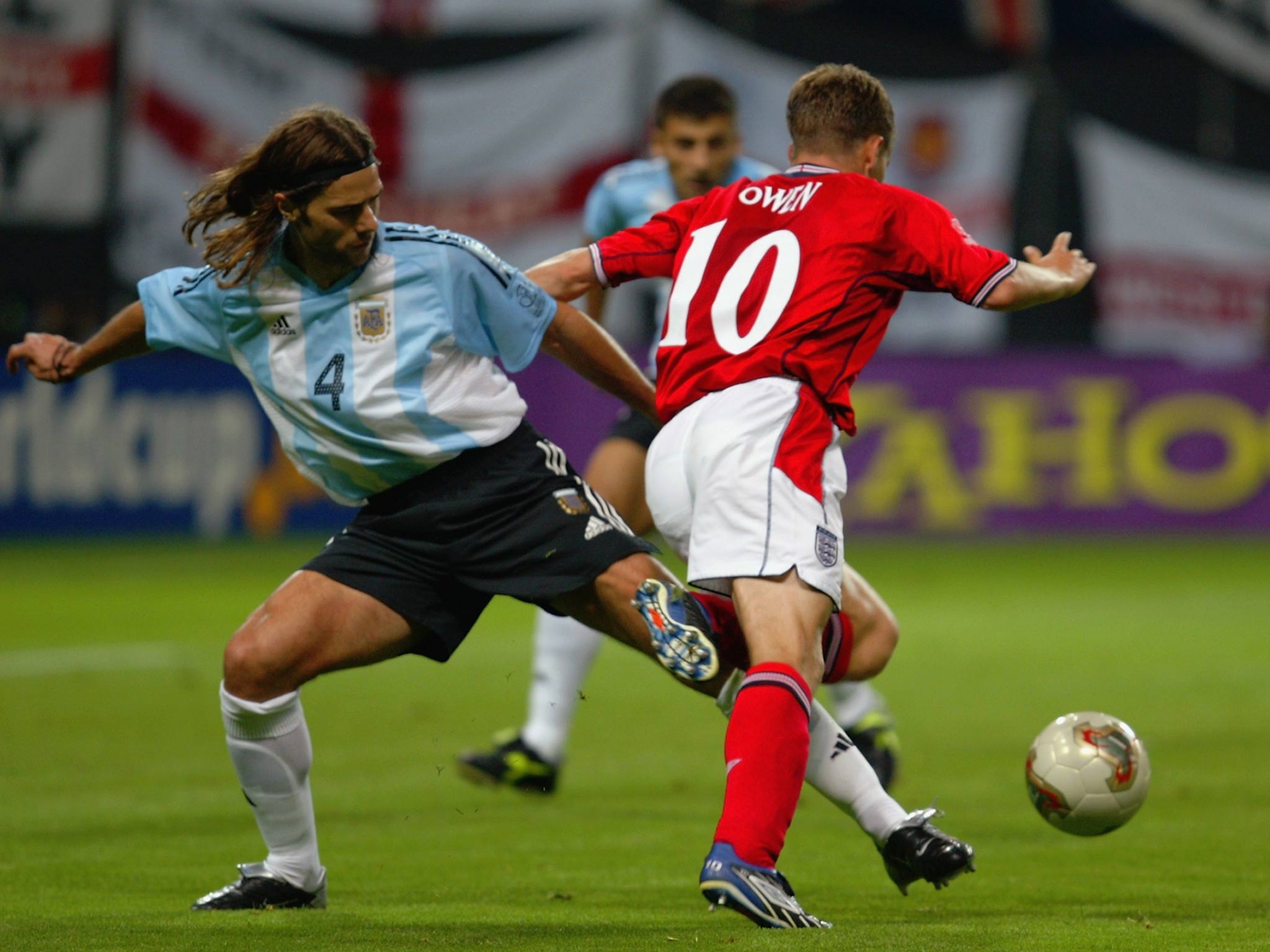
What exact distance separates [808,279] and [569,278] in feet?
2.13

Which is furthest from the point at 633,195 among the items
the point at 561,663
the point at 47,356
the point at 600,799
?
the point at 47,356

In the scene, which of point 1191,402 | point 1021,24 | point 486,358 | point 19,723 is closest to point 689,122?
point 486,358

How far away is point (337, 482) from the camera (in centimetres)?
474

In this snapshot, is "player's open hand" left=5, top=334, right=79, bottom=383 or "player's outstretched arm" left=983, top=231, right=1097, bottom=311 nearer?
"player's outstretched arm" left=983, top=231, right=1097, bottom=311

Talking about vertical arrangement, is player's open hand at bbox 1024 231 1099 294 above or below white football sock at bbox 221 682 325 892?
above

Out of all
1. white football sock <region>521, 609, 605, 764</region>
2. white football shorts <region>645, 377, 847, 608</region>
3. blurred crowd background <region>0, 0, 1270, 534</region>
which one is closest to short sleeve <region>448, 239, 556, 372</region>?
white football shorts <region>645, 377, 847, 608</region>

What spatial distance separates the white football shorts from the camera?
416cm

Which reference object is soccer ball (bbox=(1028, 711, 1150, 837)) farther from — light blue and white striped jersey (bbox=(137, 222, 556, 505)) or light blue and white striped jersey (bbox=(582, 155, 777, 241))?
light blue and white striped jersey (bbox=(582, 155, 777, 241))

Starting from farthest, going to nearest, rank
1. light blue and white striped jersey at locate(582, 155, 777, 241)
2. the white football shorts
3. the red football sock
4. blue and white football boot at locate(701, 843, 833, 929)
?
light blue and white striped jersey at locate(582, 155, 777, 241) < the white football shorts < the red football sock < blue and white football boot at locate(701, 843, 833, 929)

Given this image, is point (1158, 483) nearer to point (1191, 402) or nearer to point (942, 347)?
point (1191, 402)

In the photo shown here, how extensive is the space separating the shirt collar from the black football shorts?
956mm

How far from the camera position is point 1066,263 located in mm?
4391

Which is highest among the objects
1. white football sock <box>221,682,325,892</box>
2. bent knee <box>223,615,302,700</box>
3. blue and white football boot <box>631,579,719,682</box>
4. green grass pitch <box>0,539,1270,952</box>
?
blue and white football boot <box>631,579,719,682</box>

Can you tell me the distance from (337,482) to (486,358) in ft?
1.59
